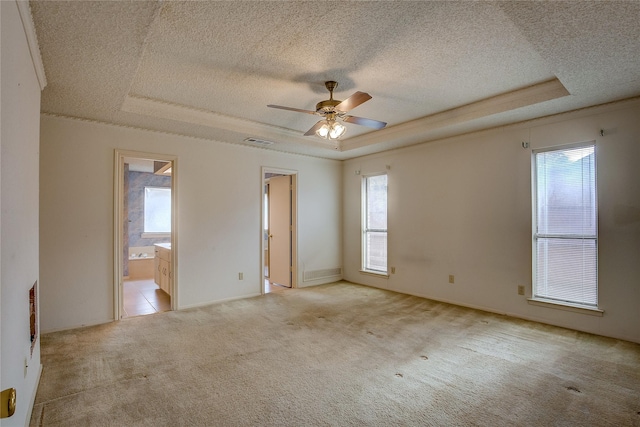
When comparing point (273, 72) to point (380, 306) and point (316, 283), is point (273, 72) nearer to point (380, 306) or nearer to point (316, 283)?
point (380, 306)

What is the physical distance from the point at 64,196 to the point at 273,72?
9.42 feet

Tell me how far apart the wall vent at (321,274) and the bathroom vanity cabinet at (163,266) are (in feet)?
7.61

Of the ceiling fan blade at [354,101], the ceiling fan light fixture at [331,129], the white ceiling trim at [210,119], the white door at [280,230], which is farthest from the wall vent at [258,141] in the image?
the ceiling fan blade at [354,101]

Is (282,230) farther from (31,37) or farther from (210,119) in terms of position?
(31,37)

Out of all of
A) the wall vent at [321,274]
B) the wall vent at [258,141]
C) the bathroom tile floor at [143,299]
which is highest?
the wall vent at [258,141]

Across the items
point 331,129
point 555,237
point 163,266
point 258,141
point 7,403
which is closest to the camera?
point 7,403

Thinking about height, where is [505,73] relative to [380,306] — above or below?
above

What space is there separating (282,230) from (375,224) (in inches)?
69.7

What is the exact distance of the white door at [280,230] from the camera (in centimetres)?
604

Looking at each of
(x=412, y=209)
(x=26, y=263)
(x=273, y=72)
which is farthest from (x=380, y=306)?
(x=26, y=263)

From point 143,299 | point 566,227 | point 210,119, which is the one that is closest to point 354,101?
point 210,119

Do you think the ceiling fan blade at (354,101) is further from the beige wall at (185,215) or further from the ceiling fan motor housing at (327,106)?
the beige wall at (185,215)

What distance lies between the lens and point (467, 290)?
15.2ft

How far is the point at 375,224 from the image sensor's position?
6.01 m
